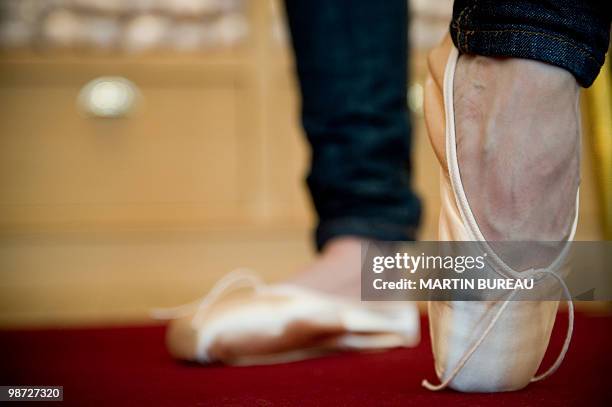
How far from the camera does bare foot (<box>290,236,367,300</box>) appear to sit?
0.63 meters

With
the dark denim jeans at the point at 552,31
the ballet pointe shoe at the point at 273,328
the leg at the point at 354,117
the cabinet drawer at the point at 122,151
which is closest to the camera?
the dark denim jeans at the point at 552,31

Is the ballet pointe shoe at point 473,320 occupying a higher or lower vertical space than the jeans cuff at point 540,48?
lower

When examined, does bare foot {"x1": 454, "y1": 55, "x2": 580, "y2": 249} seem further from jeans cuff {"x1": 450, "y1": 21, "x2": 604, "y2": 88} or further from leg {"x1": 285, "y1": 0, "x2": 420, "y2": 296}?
leg {"x1": 285, "y1": 0, "x2": 420, "y2": 296}

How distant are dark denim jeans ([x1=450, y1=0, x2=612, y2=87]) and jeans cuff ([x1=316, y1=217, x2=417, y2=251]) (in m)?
0.33

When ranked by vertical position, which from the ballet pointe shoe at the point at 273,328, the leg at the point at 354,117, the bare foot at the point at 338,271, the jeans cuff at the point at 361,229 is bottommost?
the ballet pointe shoe at the point at 273,328

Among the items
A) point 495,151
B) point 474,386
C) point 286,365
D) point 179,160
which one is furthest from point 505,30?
point 179,160

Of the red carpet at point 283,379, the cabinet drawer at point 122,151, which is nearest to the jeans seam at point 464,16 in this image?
the red carpet at point 283,379

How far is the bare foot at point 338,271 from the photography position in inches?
24.9

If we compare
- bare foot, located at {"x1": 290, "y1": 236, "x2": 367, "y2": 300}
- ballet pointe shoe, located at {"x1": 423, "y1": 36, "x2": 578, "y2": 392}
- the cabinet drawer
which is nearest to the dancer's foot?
bare foot, located at {"x1": 290, "y1": 236, "x2": 367, "y2": 300}

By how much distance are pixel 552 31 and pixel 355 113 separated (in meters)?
0.36

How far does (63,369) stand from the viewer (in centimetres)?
59

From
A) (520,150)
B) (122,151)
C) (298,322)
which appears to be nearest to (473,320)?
(520,150)

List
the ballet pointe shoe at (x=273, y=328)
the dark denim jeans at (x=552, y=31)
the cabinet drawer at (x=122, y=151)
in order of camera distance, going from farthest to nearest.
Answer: the cabinet drawer at (x=122, y=151)
the ballet pointe shoe at (x=273, y=328)
the dark denim jeans at (x=552, y=31)

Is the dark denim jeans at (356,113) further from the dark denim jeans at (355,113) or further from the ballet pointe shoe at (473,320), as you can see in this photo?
the ballet pointe shoe at (473,320)
